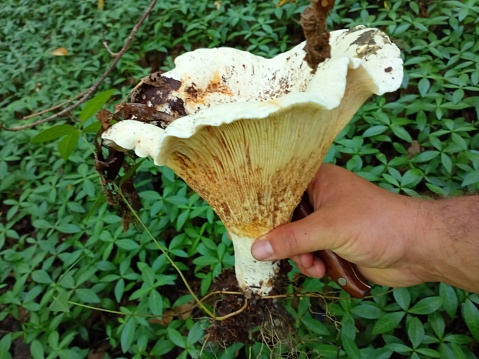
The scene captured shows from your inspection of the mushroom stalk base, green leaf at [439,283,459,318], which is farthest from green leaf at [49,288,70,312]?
green leaf at [439,283,459,318]

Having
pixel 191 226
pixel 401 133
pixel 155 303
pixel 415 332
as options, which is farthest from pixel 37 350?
pixel 401 133

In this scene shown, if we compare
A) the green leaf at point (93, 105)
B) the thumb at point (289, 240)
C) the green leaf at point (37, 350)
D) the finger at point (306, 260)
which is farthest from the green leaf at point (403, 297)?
the green leaf at point (37, 350)

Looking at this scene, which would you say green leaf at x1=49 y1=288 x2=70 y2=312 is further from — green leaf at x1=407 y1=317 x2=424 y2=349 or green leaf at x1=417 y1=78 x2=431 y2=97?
green leaf at x1=417 y1=78 x2=431 y2=97

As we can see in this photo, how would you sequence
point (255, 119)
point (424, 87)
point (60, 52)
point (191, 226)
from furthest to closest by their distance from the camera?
point (60, 52) → point (424, 87) → point (191, 226) → point (255, 119)

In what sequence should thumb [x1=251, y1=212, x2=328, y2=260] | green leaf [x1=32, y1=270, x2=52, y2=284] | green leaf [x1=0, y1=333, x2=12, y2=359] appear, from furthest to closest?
green leaf [x1=32, y1=270, x2=52, y2=284] < green leaf [x1=0, y1=333, x2=12, y2=359] < thumb [x1=251, y1=212, x2=328, y2=260]

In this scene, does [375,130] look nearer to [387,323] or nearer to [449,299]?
[449,299]
